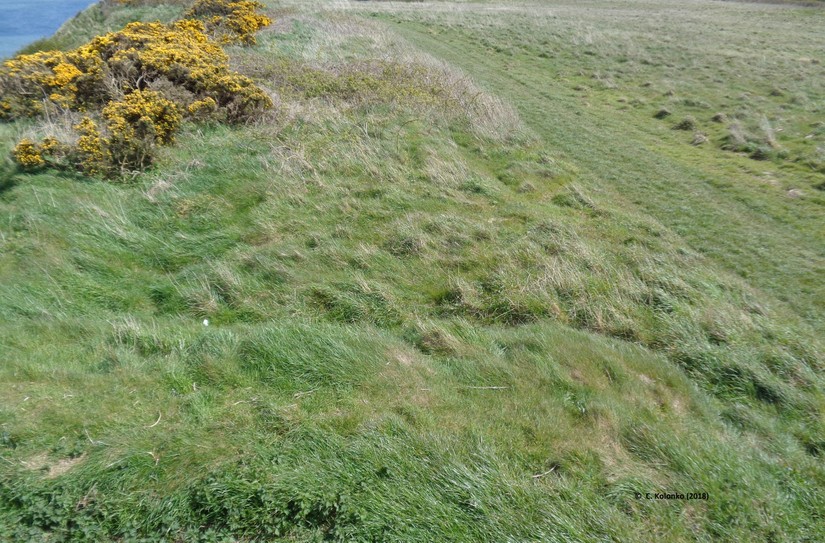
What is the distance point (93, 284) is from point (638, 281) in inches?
239

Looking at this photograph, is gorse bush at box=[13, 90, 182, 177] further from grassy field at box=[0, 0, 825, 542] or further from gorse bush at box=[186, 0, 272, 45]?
gorse bush at box=[186, 0, 272, 45]

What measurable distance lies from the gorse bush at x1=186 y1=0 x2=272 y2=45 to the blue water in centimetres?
962

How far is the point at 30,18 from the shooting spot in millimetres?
35438

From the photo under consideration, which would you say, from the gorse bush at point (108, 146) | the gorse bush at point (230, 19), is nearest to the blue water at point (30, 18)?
the gorse bush at point (230, 19)

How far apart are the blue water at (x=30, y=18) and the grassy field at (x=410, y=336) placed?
2255cm

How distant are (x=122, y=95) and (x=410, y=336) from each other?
26.2 feet

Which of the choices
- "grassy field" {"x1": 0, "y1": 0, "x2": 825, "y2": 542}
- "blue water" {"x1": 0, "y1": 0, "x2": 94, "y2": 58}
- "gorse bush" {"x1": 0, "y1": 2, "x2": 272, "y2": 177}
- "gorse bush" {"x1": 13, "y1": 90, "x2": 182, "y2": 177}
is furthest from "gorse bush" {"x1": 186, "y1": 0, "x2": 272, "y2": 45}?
"blue water" {"x1": 0, "y1": 0, "x2": 94, "y2": 58}

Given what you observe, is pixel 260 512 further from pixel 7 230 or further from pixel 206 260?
pixel 7 230

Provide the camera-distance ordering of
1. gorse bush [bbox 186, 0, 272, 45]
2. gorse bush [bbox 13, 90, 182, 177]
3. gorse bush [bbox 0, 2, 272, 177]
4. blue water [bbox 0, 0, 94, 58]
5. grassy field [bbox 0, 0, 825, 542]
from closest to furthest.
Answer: grassy field [bbox 0, 0, 825, 542], gorse bush [bbox 13, 90, 182, 177], gorse bush [bbox 0, 2, 272, 177], gorse bush [bbox 186, 0, 272, 45], blue water [bbox 0, 0, 94, 58]

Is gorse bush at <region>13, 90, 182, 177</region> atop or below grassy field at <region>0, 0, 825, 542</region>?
atop

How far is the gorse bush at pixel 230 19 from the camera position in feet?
53.9

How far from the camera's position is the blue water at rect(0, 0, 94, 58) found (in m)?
27.7

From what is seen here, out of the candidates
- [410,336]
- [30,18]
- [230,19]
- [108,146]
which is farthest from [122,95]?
[30,18]

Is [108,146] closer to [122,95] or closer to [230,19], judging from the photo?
[122,95]
